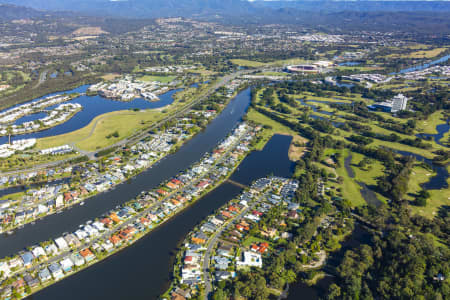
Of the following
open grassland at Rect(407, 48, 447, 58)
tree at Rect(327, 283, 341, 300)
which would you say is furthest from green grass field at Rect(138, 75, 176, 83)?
open grassland at Rect(407, 48, 447, 58)

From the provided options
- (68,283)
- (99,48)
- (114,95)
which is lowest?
(68,283)

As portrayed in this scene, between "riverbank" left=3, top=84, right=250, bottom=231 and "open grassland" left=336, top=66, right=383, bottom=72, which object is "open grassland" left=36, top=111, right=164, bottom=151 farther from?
"open grassland" left=336, top=66, right=383, bottom=72

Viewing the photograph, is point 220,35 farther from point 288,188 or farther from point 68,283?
point 68,283

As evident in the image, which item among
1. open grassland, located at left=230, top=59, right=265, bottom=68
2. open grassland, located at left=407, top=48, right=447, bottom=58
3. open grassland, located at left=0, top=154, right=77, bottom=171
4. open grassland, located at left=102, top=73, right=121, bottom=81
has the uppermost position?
open grassland, located at left=407, top=48, right=447, bottom=58

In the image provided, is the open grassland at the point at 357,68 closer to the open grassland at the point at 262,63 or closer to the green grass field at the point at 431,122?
the open grassland at the point at 262,63

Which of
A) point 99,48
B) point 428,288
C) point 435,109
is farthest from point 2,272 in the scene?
point 99,48
